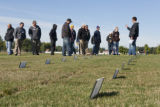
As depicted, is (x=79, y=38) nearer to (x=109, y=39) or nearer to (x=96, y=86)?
(x=109, y=39)

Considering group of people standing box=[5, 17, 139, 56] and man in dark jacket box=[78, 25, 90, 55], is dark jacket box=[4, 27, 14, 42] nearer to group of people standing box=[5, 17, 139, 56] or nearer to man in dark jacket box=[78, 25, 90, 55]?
group of people standing box=[5, 17, 139, 56]

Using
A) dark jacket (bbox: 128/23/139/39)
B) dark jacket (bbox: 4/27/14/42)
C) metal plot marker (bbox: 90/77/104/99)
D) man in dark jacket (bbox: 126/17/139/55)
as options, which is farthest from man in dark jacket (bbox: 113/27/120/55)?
metal plot marker (bbox: 90/77/104/99)

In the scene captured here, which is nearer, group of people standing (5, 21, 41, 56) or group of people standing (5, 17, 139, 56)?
group of people standing (5, 17, 139, 56)

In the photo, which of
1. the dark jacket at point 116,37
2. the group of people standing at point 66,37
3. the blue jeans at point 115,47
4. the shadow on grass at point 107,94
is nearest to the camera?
the shadow on grass at point 107,94

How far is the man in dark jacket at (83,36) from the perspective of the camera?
53.4ft

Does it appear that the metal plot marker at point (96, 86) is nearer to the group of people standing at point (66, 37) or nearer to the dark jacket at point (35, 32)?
the group of people standing at point (66, 37)

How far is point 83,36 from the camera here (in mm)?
16250

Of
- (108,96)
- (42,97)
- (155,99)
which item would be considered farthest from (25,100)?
(155,99)

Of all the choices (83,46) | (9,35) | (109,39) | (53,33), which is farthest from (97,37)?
(9,35)

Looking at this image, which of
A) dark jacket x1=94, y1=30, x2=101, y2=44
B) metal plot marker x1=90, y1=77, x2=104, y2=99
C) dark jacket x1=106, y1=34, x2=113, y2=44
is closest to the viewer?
metal plot marker x1=90, y1=77, x2=104, y2=99

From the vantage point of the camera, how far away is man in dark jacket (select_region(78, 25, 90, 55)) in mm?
16266

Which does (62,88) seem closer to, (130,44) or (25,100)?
(25,100)

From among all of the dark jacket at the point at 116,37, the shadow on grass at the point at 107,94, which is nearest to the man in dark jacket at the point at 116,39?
the dark jacket at the point at 116,37

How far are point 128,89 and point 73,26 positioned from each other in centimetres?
1391
